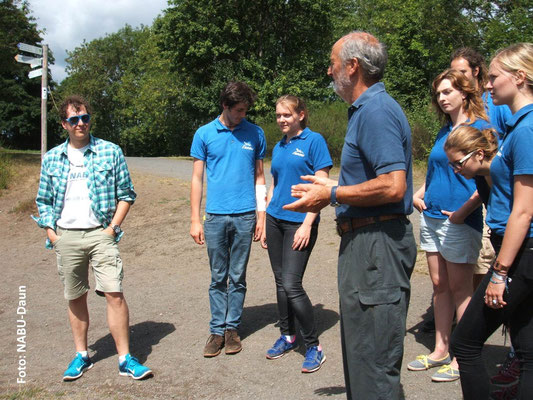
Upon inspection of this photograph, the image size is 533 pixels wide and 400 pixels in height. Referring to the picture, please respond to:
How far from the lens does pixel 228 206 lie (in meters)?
4.32

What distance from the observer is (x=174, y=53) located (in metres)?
29.4

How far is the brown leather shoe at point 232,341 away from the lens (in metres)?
4.30

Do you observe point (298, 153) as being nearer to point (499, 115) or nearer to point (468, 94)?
point (468, 94)

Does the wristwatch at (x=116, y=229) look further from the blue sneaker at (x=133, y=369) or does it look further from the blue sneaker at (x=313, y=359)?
the blue sneaker at (x=313, y=359)

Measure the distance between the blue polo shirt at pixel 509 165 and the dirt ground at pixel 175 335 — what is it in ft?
4.54

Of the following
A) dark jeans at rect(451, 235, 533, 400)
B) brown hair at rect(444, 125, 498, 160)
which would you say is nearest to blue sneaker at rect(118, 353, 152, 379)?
dark jeans at rect(451, 235, 533, 400)

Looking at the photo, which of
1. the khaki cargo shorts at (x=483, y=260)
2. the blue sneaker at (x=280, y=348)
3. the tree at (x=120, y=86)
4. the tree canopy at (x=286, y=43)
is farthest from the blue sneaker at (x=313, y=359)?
the tree at (x=120, y=86)

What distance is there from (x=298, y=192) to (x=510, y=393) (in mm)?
2017

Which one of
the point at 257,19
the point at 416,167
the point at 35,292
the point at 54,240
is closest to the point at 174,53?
the point at 257,19

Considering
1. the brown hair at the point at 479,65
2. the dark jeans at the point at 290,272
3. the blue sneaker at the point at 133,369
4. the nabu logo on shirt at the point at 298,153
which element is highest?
the brown hair at the point at 479,65

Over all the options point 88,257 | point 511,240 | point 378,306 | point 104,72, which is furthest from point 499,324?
point 104,72

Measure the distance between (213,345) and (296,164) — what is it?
1.65m

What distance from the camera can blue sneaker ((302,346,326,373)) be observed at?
3.88 meters

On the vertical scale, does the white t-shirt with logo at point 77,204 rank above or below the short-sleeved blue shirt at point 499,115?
below
